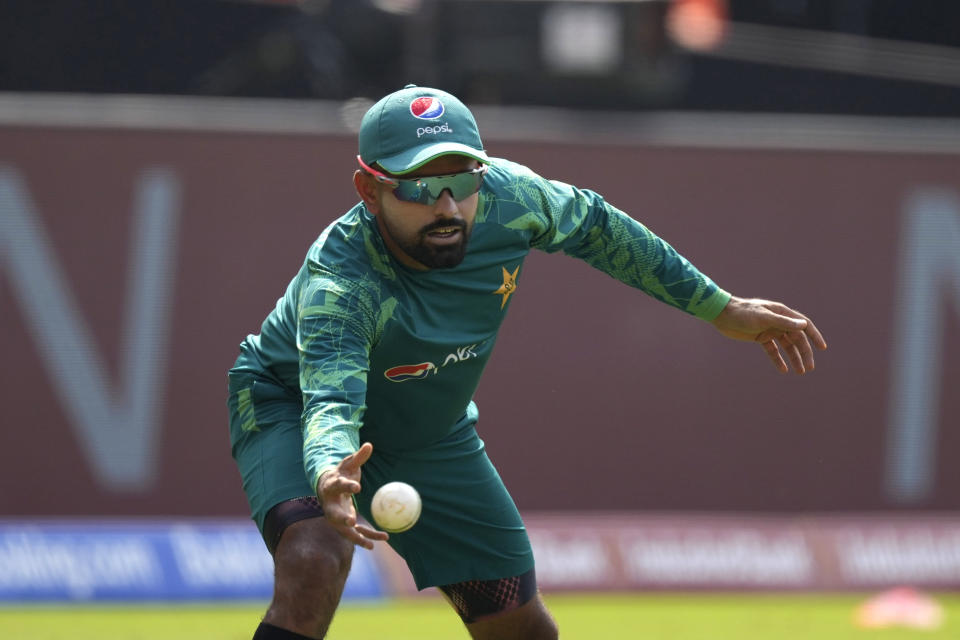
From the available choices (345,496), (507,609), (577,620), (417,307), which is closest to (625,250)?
(417,307)

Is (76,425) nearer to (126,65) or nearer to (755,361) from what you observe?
(126,65)

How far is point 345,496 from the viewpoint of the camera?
3750 millimetres

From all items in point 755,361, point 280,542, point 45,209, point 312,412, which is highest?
point 312,412

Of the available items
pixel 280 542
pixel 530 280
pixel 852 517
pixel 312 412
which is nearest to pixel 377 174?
pixel 312 412

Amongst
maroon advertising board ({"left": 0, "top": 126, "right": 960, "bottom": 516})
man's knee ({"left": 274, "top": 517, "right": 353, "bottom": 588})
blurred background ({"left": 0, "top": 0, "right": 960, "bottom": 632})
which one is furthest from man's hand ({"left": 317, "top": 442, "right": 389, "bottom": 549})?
maroon advertising board ({"left": 0, "top": 126, "right": 960, "bottom": 516})

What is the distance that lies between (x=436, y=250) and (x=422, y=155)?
1.00 ft

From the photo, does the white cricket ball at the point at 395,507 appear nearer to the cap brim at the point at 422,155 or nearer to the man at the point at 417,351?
the man at the point at 417,351

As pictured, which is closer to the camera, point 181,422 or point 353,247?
point 353,247

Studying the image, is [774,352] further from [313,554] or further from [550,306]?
[550,306]

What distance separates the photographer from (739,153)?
35.4ft

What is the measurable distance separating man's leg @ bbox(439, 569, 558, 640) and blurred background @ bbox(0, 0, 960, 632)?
4.69 metres

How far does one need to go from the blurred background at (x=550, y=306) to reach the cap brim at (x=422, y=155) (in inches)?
225

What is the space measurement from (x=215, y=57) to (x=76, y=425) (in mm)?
3242

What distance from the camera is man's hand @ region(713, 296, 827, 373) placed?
5.04 m
